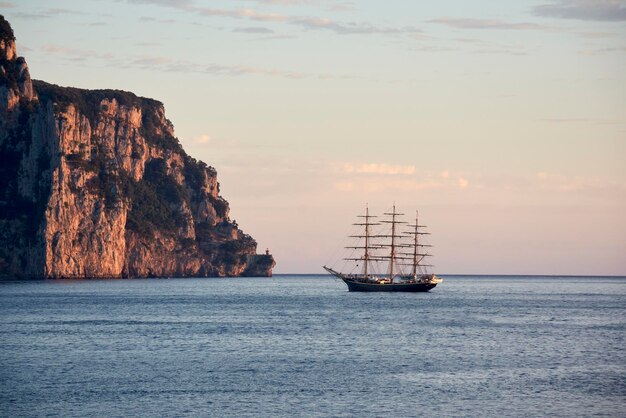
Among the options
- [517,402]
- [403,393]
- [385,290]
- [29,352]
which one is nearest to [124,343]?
[29,352]

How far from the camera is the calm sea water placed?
57594 mm

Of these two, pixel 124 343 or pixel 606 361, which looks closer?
pixel 606 361

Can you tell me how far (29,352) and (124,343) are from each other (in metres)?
10.1

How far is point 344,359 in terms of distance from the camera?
77000 millimetres

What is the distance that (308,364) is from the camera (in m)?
74.2

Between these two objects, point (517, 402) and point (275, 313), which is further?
point (275, 313)

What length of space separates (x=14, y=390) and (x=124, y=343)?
27.2 metres

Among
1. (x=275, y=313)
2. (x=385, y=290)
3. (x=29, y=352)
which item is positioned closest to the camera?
(x=29, y=352)

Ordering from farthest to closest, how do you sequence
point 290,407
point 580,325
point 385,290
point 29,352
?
point 385,290 → point 580,325 → point 29,352 → point 290,407

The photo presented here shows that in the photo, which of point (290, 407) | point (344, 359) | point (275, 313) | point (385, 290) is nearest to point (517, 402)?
point (290, 407)

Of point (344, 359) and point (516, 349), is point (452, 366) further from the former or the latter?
point (516, 349)

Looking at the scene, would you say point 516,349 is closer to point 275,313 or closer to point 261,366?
point 261,366

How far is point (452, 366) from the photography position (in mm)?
73438

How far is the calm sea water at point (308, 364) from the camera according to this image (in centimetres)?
5759
